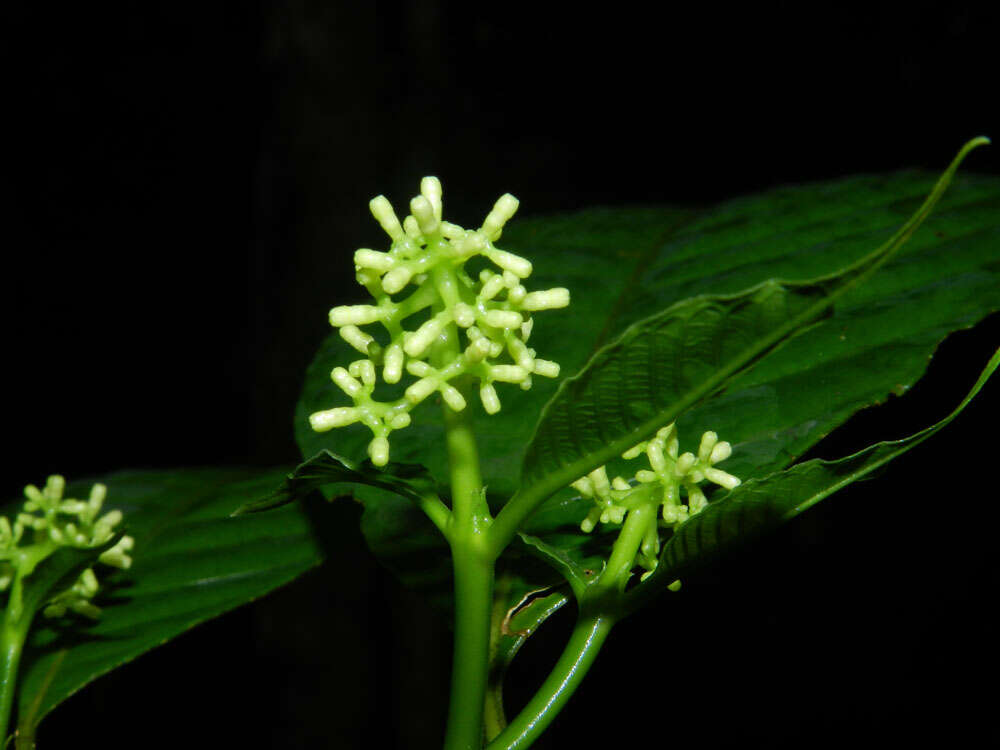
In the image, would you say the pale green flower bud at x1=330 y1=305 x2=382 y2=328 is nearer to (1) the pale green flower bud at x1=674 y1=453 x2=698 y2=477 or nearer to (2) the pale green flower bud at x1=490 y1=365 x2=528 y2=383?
(2) the pale green flower bud at x1=490 y1=365 x2=528 y2=383

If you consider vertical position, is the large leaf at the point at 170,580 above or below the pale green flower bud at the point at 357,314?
below

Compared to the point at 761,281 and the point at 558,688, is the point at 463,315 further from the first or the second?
the point at 761,281

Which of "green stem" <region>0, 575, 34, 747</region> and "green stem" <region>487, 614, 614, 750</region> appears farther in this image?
"green stem" <region>0, 575, 34, 747</region>

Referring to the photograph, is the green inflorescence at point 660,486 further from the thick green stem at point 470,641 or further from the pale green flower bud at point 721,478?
the thick green stem at point 470,641

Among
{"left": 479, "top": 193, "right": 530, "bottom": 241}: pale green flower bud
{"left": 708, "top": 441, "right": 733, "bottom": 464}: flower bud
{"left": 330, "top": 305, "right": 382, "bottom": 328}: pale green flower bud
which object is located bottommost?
{"left": 708, "top": 441, "right": 733, "bottom": 464}: flower bud

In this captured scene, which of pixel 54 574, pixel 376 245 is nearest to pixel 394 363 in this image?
pixel 54 574

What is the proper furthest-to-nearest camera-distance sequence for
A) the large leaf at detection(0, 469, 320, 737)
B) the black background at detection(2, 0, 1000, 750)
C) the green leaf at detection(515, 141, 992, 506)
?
the black background at detection(2, 0, 1000, 750) → the large leaf at detection(0, 469, 320, 737) → the green leaf at detection(515, 141, 992, 506)

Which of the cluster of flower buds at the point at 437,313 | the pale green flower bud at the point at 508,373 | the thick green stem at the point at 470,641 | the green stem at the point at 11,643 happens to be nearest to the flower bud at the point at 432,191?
the cluster of flower buds at the point at 437,313

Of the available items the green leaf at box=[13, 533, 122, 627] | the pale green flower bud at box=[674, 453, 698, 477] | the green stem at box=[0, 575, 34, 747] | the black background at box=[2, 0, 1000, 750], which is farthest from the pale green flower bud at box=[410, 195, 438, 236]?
the black background at box=[2, 0, 1000, 750]
